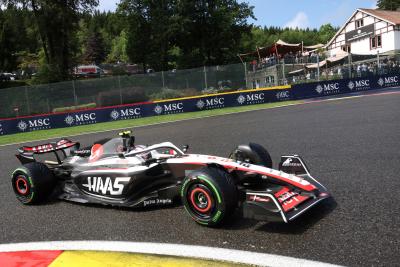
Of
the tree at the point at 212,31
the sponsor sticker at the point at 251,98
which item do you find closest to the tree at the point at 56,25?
the tree at the point at 212,31

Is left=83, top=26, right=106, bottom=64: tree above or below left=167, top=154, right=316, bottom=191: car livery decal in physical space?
above

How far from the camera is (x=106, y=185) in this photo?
16.2 ft

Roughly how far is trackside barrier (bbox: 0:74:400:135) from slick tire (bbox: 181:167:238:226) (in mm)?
18328

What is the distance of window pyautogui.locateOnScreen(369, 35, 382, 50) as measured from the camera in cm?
5449

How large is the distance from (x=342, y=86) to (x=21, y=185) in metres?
22.0

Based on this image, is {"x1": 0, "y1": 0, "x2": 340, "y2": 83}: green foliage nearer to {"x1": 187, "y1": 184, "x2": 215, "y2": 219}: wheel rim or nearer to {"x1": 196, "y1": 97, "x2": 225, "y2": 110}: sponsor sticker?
{"x1": 196, "y1": 97, "x2": 225, "y2": 110}: sponsor sticker

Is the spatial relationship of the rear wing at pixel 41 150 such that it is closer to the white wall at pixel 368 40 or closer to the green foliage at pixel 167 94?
the green foliage at pixel 167 94

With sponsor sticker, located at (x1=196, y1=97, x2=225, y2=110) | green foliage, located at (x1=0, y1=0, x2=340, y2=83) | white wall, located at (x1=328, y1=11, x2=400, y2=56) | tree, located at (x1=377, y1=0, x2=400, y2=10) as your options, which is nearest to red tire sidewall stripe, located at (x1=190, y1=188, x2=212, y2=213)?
sponsor sticker, located at (x1=196, y1=97, x2=225, y2=110)

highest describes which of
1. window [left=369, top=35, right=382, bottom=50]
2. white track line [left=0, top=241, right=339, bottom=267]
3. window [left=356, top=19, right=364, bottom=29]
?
window [left=356, top=19, right=364, bottom=29]

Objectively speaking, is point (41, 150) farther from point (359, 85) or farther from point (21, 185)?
point (359, 85)

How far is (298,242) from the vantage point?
138 inches

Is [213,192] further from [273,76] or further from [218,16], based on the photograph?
[218,16]

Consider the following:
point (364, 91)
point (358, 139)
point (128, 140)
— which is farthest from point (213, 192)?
point (364, 91)

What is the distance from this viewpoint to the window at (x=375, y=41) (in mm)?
54491
